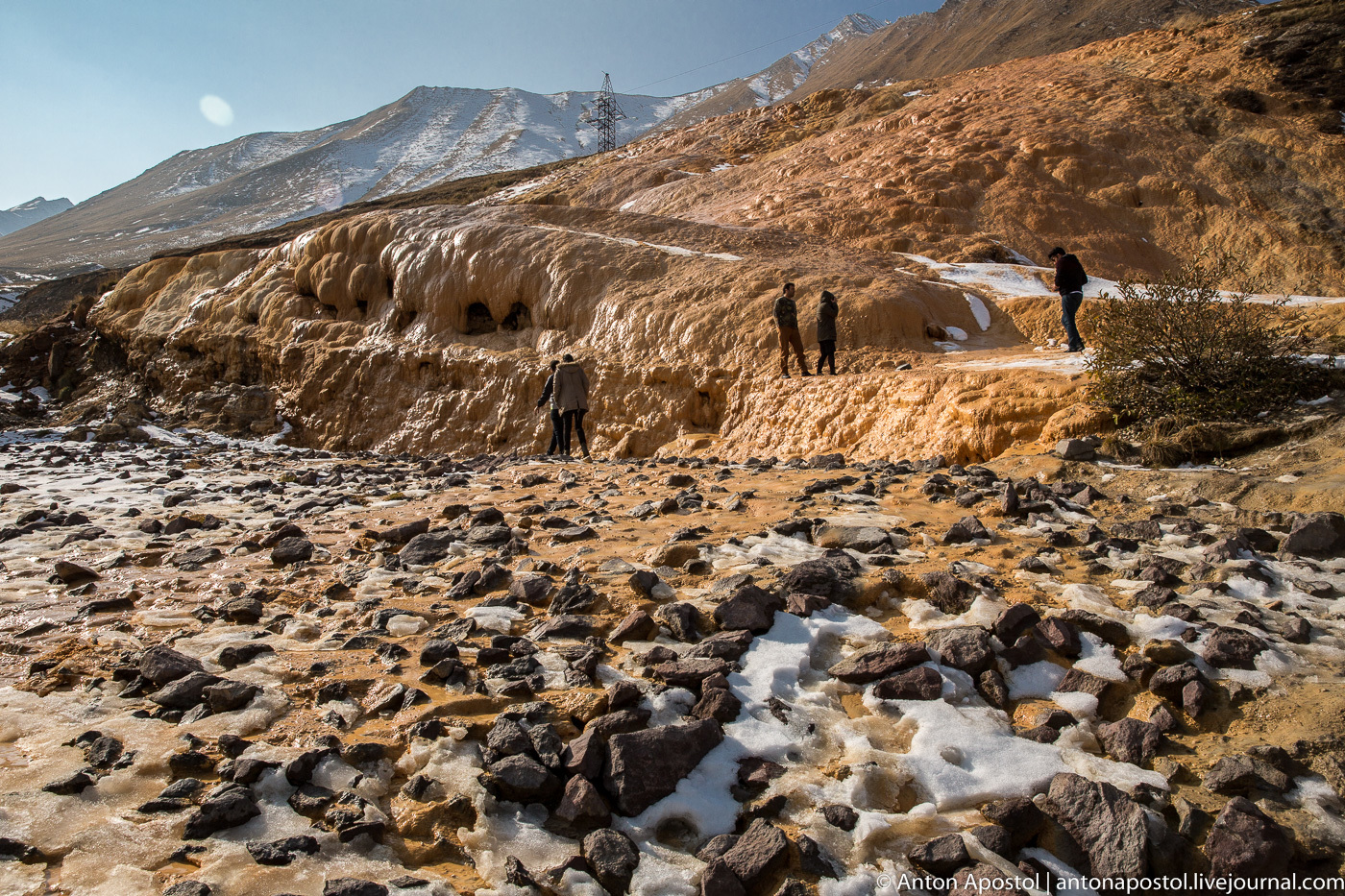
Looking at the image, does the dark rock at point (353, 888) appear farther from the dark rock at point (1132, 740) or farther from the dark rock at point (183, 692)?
the dark rock at point (1132, 740)

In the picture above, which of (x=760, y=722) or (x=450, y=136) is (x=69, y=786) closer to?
(x=760, y=722)

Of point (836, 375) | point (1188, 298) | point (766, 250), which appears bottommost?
point (836, 375)

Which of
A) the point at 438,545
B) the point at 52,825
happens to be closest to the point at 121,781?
the point at 52,825

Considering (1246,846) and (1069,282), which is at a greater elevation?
(1069,282)

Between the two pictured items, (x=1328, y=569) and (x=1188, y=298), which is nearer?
(x=1328, y=569)

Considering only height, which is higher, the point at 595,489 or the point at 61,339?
the point at 61,339

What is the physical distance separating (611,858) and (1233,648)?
2.61 metres

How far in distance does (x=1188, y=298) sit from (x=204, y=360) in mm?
19519

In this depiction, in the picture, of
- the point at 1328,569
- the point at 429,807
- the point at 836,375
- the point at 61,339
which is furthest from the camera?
the point at 61,339

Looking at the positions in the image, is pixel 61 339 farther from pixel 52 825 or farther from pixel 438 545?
pixel 52 825

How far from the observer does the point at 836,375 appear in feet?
32.1

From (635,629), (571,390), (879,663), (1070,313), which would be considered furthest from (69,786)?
(1070,313)

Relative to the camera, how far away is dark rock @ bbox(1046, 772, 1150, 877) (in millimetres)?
2096

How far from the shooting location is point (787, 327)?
32.8 feet
